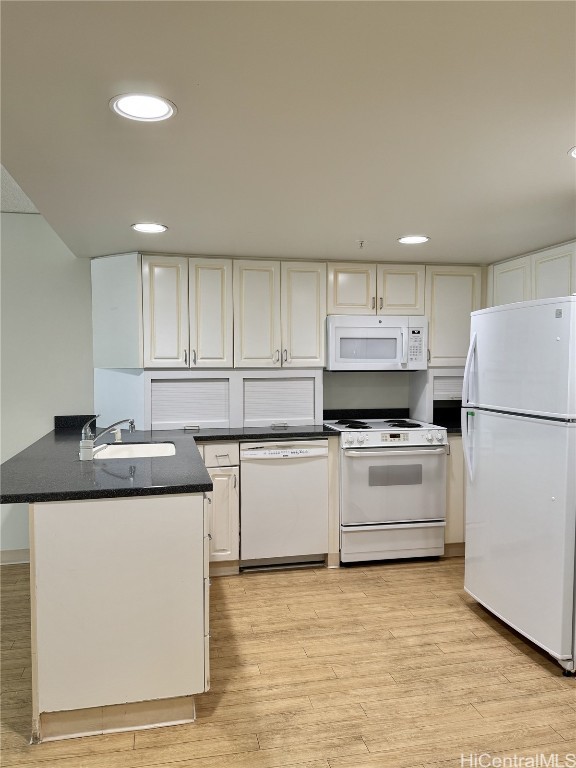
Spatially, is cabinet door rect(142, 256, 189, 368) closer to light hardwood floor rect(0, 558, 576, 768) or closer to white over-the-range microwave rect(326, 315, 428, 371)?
white over-the-range microwave rect(326, 315, 428, 371)

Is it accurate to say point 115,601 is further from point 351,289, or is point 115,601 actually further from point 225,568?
point 351,289

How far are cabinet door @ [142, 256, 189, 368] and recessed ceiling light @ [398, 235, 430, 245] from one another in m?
1.49

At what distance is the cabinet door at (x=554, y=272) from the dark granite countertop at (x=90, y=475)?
96.5 inches

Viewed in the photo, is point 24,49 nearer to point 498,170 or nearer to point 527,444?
point 498,170

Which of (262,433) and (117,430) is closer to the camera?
(117,430)

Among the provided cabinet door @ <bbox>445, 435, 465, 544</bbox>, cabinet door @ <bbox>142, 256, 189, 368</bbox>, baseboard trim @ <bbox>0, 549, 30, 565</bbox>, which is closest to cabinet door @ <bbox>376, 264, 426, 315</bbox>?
cabinet door @ <bbox>445, 435, 465, 544</bbox>

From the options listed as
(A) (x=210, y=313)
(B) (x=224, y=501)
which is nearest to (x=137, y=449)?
(B) (x=224, y=501)

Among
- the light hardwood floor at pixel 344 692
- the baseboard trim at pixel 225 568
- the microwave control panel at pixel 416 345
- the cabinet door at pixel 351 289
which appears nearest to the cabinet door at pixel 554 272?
the microwave control panel at pixel 416 345

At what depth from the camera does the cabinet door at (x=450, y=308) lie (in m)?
4.22

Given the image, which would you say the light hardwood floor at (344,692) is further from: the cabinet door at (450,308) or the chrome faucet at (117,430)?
the cabinet door at (450,308)

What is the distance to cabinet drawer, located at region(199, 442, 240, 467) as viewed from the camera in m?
3.65

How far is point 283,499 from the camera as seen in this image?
3770 mm

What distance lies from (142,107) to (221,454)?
Result: 2407mm

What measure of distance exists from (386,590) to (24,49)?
328cm
